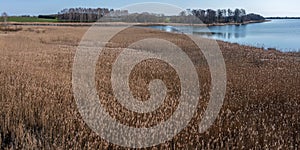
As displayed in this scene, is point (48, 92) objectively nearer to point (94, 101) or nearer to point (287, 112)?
point (94, 101)

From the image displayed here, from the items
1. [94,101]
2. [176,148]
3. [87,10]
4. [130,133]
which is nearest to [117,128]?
[130,133]

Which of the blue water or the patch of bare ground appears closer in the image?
the patch of bare ground

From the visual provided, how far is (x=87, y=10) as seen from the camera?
154m

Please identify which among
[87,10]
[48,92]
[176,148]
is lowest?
[176,148]

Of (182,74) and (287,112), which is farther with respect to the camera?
(182,74)

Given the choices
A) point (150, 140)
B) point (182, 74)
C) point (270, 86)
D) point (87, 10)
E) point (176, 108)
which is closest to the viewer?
point (150, 140)

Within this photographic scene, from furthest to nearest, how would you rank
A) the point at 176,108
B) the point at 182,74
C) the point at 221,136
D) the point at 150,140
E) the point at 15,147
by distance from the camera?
the point at 182,74 < the point at 176,108 < the point at 221,136 < the point at 150,140 < the point at 15,147

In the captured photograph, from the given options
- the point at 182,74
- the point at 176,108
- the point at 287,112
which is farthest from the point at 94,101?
the point at 182,74

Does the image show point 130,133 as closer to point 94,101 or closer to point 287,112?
point 94,101

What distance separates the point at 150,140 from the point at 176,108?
1.67m

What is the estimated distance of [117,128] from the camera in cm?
509

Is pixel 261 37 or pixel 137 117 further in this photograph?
pixel 261 37

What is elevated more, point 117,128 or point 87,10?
point 87,10

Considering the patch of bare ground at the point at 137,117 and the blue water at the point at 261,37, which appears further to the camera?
the blue water at the point at 261,37
